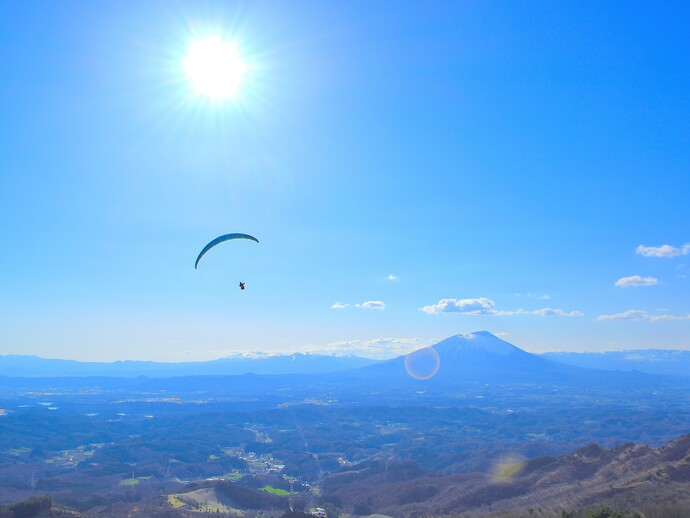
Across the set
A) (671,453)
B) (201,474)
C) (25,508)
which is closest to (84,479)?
(201,474)

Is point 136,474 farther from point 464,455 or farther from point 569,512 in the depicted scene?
point 569,512

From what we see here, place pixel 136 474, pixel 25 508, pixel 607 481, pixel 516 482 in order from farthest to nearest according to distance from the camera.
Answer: pixel 136 474 → pixel 516 482 → pixel 607 481 → pixel 25 508

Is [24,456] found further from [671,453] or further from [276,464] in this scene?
[671,453]

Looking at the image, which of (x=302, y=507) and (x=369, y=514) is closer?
(x=369, y=514)

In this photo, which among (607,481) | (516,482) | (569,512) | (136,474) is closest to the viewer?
(569,512)

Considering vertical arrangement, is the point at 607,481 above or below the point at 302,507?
above

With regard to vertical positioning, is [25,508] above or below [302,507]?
above

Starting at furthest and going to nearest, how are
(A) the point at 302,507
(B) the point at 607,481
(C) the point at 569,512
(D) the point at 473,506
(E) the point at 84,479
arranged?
1. (E) the point at 84,479
2. (A) the point at 302,507
3. (D) the point at 473,506
4. (B) the point at 607,481
5. (C) the point at 569,512

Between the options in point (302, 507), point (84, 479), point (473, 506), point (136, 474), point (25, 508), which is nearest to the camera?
point (25, 508)

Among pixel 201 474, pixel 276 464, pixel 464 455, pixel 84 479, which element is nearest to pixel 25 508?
pixel 84 479
